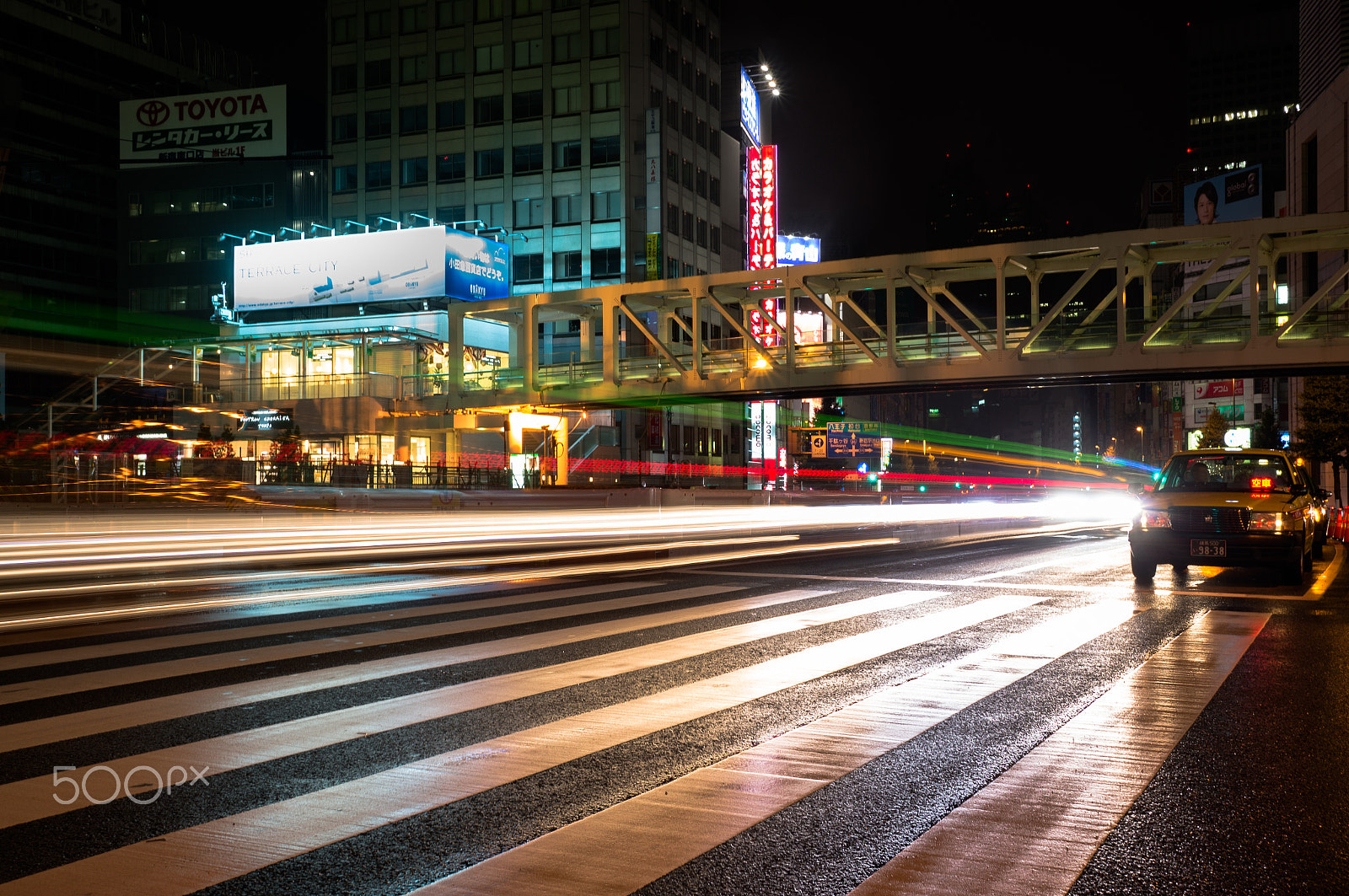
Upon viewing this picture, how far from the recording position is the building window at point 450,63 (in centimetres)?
7369

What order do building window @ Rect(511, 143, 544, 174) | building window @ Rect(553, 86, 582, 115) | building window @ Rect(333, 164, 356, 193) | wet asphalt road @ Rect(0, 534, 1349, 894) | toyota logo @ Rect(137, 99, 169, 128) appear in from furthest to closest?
toyota logo @ Rect(137, 99, 169, 128) → building window @ Rect(333, 164, 356, 193) → building window @ Rect(511, 143, 544, 174) → building window @ Rect(553, 86, 582, 115) → wet asphalt road @ Rect(0, 534, 1349, 894)

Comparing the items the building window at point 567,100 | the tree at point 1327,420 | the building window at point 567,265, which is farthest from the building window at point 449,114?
the tree at point 1327,420

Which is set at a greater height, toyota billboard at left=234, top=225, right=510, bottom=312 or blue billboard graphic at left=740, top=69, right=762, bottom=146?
blue billboard graphic at left=740, top=69, right=762, bottom=146

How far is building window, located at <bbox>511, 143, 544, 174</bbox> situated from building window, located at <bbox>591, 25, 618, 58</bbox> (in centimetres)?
708

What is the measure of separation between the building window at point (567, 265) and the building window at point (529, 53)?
13334mm

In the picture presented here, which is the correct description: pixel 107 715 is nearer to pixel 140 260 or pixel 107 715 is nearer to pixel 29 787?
pixel 29 787

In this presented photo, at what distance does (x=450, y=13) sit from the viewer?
7388cm

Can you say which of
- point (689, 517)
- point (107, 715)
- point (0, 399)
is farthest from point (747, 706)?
point (0, 399)

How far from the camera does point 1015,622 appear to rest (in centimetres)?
1030

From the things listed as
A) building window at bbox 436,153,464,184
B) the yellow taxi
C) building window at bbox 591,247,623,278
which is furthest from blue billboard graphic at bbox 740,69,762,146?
the yellow taxi

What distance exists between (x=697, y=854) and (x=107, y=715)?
386 centimetres

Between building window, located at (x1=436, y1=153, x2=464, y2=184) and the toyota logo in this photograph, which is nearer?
building window, located at (x1=436, y1=153, x2=464, y2=184)

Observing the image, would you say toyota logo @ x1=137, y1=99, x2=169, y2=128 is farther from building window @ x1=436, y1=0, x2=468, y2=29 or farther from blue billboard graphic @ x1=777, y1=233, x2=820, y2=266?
blue billboard graphic @ x1=777, y1=233, x2=820, y2=266

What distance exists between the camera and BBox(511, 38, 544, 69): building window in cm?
7181
